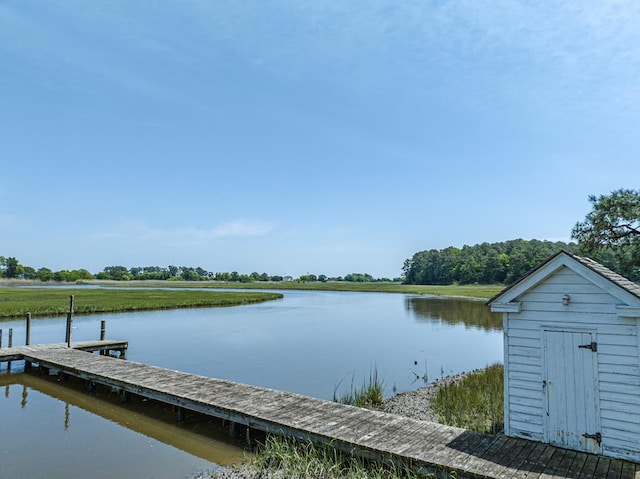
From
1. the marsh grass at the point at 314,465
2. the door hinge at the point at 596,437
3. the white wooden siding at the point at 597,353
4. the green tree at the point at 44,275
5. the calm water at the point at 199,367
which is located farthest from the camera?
the green tree at the point at 44,275

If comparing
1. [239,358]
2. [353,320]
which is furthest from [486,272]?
[239,358]

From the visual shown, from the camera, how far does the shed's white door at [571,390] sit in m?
6.47

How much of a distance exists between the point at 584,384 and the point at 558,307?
1145 millimetres

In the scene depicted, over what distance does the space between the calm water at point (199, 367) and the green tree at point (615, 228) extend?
632 cm

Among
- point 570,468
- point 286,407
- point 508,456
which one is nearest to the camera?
point 570,468

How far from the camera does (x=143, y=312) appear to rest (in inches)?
1543

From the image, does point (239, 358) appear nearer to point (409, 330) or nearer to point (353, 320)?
point (409, 330)

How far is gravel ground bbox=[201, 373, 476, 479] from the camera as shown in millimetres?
7672

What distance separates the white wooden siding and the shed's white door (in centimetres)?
9

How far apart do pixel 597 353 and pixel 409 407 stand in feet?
20.6

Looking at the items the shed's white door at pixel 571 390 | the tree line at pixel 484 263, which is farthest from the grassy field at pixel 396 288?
the shed's white door at pixel 571 390

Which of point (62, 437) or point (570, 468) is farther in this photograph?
point (62, 437)

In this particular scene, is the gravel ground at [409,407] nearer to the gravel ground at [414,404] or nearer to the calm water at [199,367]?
the gravel ground at [414,404]

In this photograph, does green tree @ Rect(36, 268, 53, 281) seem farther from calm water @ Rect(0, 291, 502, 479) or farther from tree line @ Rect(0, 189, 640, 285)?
calm water @ Rect(0, 291, 502, 479)
